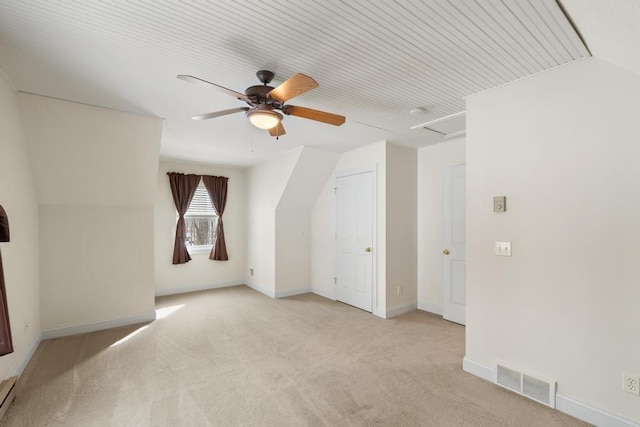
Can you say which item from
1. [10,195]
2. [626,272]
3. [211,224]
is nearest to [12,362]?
[10,195]

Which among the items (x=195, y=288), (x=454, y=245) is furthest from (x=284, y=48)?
(x=195, y=288)

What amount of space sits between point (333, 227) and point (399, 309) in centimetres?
170

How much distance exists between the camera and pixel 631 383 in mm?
1828

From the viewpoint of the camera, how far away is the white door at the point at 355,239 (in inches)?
171

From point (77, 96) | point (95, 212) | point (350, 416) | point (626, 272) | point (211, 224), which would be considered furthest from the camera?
point (211, 224)

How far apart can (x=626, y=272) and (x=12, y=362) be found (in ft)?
15.5

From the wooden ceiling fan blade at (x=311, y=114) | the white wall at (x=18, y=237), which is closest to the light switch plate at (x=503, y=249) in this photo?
the wooden ceiling fan blade at (x=311, y=114)

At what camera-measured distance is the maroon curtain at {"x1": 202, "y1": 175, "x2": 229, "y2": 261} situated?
572 centimetres

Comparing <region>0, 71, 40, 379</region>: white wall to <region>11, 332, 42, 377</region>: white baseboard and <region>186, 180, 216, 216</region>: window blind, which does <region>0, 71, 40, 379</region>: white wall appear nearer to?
<region>11, 332, 42, 377</region>: white baseboard

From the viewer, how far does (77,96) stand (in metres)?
2.64

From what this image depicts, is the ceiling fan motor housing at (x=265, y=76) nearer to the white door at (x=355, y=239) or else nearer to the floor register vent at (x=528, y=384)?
the white door at (x=355, y=239)

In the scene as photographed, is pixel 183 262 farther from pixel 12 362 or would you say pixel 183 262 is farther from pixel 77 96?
pixel 77 96

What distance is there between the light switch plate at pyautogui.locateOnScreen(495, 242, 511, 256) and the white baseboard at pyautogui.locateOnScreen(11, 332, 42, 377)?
4.25 meters

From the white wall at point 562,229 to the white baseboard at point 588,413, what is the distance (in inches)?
1.4
